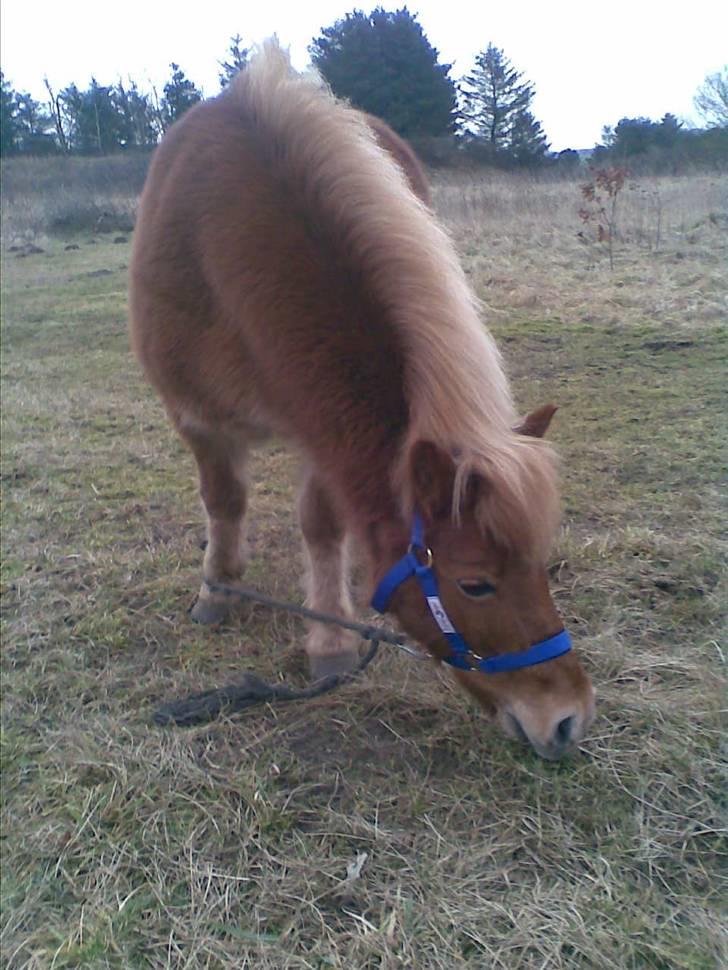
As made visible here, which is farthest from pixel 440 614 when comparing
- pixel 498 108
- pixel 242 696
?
pixel 498 108

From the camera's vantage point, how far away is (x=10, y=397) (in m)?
6.09

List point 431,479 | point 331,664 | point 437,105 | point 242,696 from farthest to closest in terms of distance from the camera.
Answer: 1. point 437,105
2. point 331,664
3. point 242,696
4. point 431,479

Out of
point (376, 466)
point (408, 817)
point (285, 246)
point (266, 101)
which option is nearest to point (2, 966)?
point (408, 817)

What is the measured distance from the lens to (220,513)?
3203mm

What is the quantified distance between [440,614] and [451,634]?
0.20 ft

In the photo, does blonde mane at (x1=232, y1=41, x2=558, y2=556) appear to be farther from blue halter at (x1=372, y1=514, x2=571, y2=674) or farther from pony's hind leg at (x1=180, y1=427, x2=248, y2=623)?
pony's hind leg at (x1=180, y1=427, x2=248, y2=623)

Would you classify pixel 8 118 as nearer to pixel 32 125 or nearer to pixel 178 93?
pixel 32 125

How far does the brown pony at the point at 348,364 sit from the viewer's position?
1.77 meters

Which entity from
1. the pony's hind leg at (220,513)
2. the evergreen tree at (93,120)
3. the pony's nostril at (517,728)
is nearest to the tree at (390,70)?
the pony's hind leg at (220,513)

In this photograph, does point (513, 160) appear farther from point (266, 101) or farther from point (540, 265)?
point (266, 101)

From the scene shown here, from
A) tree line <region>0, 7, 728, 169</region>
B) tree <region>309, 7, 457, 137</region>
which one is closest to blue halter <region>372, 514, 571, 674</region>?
tree line <region>0, 7, 728, 169</region>

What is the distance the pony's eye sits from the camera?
1.77 metres

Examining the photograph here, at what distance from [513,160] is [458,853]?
6.73 m

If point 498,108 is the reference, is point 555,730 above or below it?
below
